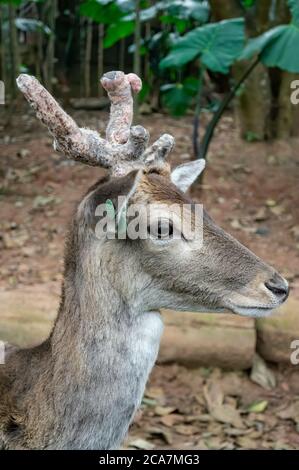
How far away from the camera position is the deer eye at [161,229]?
2912 millimetres

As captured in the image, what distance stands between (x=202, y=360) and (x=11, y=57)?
5234 millimetres

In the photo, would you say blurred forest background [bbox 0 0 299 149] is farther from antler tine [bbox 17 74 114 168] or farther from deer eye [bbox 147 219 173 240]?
deer eye [bbox 147 219 173 240]

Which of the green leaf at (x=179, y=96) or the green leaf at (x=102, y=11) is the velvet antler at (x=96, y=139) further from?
the green leaf at (x=102, y=11)

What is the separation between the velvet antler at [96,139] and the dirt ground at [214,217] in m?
2.33

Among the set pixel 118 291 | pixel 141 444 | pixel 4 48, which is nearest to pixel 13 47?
pixel 4 48

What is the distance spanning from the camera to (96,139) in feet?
9.93

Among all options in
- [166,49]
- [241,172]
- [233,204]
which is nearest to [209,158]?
[241,172]

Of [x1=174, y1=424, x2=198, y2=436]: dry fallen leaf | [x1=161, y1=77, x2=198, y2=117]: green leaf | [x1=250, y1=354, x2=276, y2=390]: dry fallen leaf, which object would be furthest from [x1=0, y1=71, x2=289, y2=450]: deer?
[x1=161, y1=77, x2=198, y2=117]: green leaf

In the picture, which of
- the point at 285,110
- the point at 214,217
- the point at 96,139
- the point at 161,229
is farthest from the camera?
the point at 285,110

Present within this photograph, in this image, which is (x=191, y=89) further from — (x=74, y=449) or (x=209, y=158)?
(x=74, y=449)

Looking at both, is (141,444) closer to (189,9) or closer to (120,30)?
(189,9)

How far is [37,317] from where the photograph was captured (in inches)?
215

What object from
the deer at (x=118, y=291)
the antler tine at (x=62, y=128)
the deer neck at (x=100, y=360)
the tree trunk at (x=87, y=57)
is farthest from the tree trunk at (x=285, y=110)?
the deer neck at (x=100, y=360)

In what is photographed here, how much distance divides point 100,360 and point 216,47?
4215 millimetres
